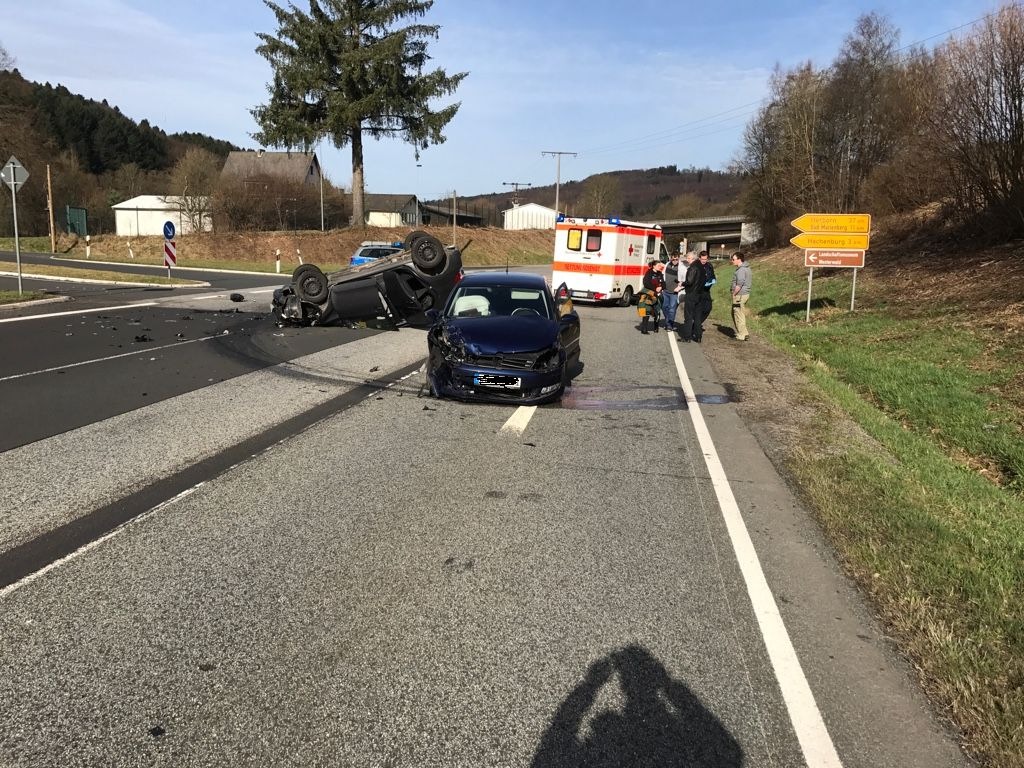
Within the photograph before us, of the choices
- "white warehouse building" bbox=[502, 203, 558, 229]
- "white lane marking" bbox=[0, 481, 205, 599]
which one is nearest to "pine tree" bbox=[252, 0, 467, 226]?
"white lane marking" bbox=[0, 481, 205, 599]

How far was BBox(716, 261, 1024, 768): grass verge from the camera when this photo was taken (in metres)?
3.34

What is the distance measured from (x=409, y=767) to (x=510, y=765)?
0.36 metres

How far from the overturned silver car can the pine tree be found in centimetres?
2757

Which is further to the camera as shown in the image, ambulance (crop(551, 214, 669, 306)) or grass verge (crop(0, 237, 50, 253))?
grass verge (crop(0, 237, 50, 253))

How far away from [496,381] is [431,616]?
4779 mm

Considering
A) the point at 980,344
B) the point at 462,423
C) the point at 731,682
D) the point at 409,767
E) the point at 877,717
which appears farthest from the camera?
the point at 980,344

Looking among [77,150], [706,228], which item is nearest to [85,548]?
[77,150]

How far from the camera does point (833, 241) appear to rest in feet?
61.5

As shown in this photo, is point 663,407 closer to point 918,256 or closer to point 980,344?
point 980,344

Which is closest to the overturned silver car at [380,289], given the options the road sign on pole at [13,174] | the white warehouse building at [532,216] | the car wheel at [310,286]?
the car wheel at [310,286]

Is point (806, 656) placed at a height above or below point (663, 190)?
below

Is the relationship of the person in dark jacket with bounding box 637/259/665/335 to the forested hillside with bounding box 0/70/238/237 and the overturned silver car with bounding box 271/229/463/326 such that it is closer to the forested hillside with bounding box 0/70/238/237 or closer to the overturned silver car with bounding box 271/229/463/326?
the overturned silver car with bounding box 271/229/463/326

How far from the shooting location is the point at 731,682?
3244 millimetres

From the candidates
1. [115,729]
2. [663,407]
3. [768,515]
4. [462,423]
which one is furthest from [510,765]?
[663,407]
